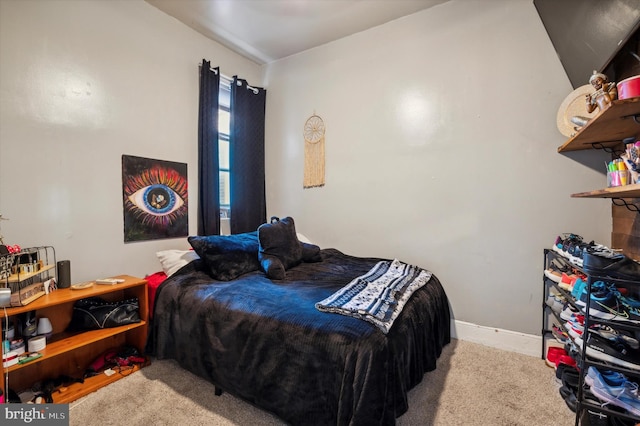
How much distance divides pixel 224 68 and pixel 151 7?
78cm

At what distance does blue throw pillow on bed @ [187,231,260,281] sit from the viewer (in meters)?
2.11

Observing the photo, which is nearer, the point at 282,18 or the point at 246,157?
the point at 282,18

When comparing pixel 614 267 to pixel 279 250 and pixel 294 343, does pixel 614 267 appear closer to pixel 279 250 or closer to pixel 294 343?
pixel 294 343

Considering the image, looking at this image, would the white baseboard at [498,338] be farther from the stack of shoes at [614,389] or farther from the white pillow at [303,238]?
the white pillow at [303,238]

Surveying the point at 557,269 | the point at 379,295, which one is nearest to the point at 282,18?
the point at 379,295

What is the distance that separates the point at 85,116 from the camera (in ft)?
6.69

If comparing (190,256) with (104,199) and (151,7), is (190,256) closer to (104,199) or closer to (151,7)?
(104,199)

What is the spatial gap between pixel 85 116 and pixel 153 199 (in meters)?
0.74

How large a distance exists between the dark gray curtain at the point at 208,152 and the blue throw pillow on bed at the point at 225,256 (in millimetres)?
588

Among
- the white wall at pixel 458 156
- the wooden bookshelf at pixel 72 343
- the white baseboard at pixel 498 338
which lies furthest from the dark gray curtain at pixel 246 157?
the white baseboard at pixel 498 338

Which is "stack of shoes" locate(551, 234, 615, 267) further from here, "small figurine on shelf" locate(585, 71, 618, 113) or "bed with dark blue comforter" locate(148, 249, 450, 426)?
"bed with dark blue comforter" locate(148, 249, 450, 426)

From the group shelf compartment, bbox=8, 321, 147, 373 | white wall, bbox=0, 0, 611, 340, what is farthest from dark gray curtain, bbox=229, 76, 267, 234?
shelf compartment, bbox=8, 321, 147, 373

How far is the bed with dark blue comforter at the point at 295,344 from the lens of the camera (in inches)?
47.9

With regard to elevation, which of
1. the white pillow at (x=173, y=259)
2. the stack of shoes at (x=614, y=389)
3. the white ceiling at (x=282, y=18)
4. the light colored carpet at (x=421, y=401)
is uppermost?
the white ceiling at (x=282, y=18)
